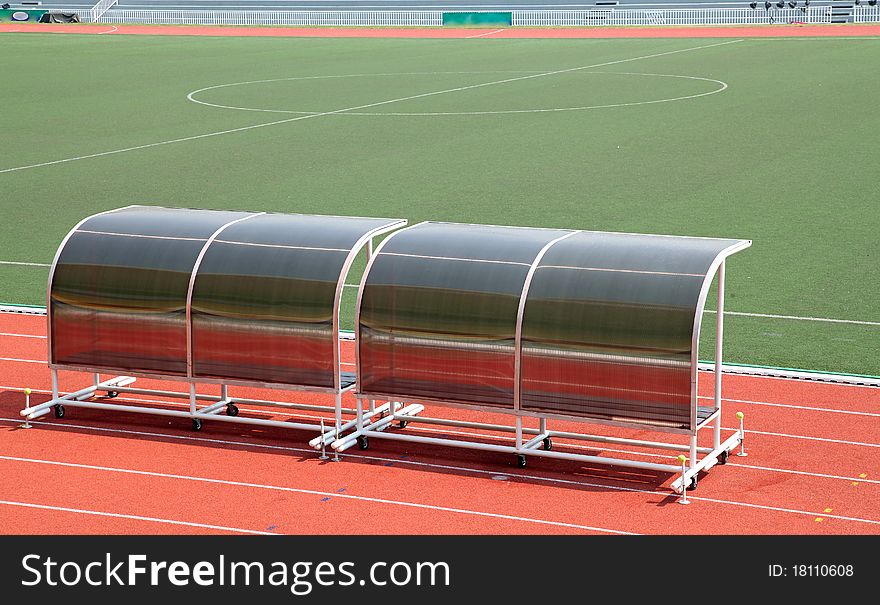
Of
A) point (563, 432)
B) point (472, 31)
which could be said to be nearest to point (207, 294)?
point (563, 432)

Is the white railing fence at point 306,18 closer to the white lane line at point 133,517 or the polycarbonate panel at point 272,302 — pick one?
the polycarbonate panel at point 272,302

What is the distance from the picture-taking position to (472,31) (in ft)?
203

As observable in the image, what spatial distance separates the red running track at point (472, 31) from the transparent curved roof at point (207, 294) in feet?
148

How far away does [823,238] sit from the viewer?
19016mm

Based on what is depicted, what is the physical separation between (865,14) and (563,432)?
54986 mm

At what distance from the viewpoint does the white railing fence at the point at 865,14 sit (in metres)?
61.0

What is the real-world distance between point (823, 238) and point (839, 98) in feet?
51.5

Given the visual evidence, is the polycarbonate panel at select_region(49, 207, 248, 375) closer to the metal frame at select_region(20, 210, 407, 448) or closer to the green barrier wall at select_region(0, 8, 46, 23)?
the metal frame at select_region(20, 210, 407, 448)

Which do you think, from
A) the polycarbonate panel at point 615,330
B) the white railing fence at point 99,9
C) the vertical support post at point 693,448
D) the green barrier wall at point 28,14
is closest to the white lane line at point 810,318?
the polycarbonate panel at point 615,330

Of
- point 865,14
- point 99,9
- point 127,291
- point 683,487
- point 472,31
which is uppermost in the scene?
point 99,9

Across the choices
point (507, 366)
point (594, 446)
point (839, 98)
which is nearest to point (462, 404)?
point (507, 366)

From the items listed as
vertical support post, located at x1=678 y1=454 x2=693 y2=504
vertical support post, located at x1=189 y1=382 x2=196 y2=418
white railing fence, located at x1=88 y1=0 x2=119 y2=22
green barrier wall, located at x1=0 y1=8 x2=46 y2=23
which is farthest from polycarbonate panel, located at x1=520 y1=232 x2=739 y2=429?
white railing fence, located at x1=88 y1=0 x2=119 y2=22

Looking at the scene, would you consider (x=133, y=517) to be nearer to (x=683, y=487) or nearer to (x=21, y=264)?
(x=683, y=487)

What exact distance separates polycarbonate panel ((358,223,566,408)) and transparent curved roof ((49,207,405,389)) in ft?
1.12
